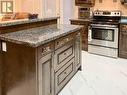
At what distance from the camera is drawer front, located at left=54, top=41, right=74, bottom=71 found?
297 centimetres

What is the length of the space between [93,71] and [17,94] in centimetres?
206

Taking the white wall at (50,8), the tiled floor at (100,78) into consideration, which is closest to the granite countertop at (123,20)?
the tiled floor at (100,78)

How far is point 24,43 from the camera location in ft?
7.84

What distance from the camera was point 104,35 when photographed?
212 inches

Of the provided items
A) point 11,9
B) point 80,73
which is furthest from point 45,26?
point 11,9

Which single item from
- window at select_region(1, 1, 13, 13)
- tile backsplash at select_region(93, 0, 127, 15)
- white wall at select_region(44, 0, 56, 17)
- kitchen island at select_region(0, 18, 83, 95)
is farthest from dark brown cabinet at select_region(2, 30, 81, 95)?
window at select_region(1, 1, 13, 13)

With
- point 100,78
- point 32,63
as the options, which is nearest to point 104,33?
point 100,78

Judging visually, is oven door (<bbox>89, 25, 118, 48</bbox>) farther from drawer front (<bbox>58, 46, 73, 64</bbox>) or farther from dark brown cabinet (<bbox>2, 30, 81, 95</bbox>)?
dark brown cabinet (<bbox>2, 30, 81, 95</bbox>)

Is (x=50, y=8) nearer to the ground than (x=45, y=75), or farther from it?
farther from it

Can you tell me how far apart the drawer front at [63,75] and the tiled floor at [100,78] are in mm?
114

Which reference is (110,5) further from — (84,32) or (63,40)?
(63,40)

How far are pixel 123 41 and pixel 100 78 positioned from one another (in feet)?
5.19

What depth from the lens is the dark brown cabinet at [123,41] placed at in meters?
5.03

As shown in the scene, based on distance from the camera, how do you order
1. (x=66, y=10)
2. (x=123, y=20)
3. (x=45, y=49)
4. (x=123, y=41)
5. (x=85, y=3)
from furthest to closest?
1. (x=66, y=10)
2. (x=85, y=3)
3. (x=123, y=20)
4. (x=123, y=41)
5. (x=45, y=49)
